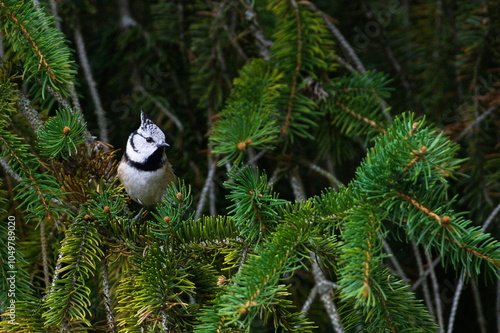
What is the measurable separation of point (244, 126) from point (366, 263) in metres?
0.81

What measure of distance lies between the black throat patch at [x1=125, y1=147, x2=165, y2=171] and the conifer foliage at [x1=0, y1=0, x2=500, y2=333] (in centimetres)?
6

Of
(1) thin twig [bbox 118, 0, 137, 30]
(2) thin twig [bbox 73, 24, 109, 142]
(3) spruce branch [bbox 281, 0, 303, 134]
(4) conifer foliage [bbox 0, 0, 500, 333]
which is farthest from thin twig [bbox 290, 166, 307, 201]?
(1) thin twig [bbox 118, 0, 137, 30]

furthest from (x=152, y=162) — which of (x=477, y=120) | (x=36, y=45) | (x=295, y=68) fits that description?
(x=477, y=120)

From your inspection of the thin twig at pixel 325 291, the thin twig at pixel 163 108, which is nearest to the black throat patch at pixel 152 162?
the thin twig at pixel 163 108

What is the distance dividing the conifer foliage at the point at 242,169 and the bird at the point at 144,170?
0.08m

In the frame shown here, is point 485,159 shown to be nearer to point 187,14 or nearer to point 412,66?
point 412,66

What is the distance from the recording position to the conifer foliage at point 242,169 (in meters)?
1.40

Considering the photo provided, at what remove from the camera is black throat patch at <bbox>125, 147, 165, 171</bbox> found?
8.89 ft

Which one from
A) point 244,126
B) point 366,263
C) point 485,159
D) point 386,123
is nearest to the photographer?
point 366,263

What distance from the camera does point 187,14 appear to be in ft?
9.47

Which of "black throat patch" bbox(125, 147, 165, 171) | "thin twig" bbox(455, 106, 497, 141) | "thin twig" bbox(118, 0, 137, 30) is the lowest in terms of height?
"black throat patch" bbox(125, 147, 165, 171)

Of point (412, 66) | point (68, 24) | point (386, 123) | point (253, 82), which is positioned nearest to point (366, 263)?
point (386, 123)

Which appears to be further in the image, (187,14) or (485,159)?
(187,14)

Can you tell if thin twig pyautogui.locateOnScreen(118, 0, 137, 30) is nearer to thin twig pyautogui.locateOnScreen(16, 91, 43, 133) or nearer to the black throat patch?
the black throat patch
